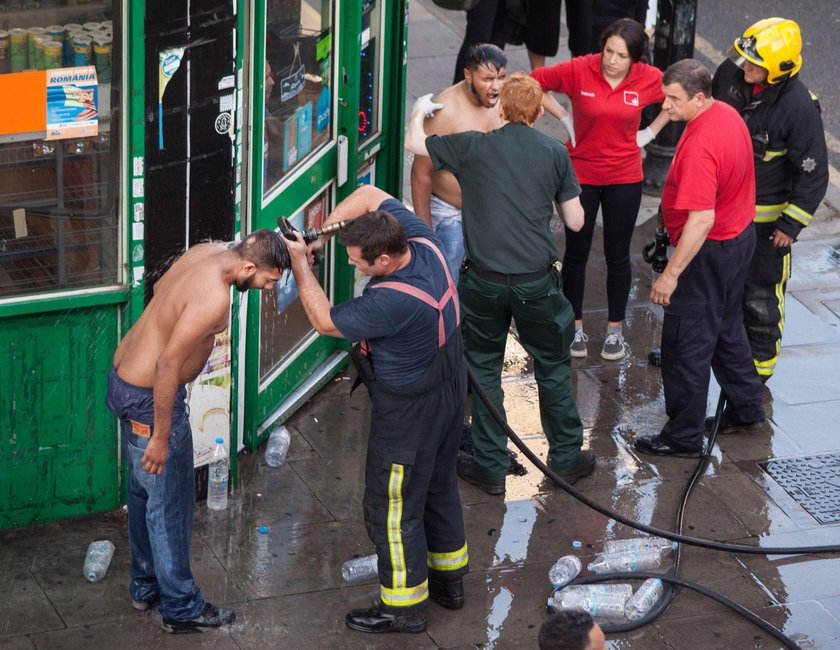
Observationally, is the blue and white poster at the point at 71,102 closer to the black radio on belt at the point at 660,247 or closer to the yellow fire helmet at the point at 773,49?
the black radio on belt at the point at 660,247

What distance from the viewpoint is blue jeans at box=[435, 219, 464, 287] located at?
22.1ft

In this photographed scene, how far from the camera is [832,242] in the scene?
9047mm

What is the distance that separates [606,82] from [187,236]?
2596 millimetres

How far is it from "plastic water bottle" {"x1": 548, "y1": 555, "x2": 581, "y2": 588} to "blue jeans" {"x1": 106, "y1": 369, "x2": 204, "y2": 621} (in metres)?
1.49

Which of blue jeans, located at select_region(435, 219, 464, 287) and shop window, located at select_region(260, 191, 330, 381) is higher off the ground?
blue jeans, located at select_region(435, 219, 464, 287)

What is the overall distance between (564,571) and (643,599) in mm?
360

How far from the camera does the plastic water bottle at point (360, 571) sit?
18.6 feet

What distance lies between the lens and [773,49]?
6.50 m

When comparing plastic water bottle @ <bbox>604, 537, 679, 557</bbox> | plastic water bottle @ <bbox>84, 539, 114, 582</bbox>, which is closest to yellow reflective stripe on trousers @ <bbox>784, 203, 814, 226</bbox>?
plastic water bottle @ <bbox>604, 537, 679, 557</bbox>

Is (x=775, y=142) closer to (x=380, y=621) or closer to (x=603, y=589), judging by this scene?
(x=603, y=589)

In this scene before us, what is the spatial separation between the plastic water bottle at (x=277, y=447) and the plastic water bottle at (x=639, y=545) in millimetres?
1619

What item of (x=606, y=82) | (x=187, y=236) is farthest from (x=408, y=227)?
(x=606, y=82)

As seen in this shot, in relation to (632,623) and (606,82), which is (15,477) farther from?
(606,82)

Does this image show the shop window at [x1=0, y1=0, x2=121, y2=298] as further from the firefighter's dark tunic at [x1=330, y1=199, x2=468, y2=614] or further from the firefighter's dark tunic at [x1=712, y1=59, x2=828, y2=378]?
the firefighter's dark tunic at [x1=712, y1=59, x2=828, y2=378]
